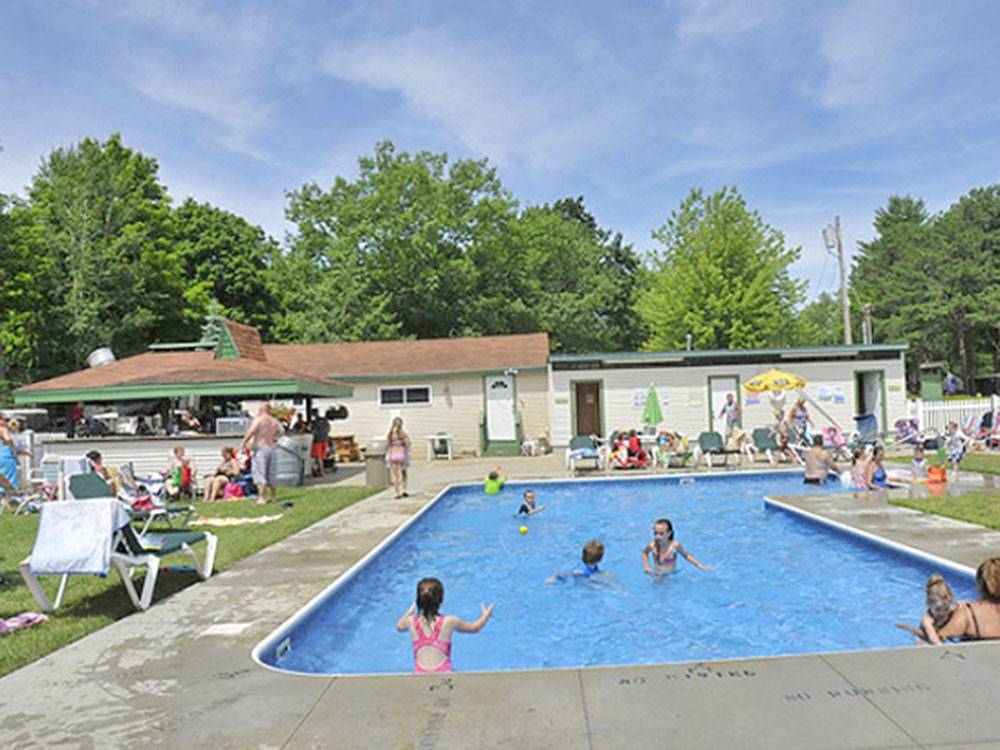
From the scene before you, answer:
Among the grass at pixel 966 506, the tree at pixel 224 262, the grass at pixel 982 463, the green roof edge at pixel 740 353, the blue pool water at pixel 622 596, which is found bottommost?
the blue pool water at pixel 622 596

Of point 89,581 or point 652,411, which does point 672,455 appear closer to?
point 652,411

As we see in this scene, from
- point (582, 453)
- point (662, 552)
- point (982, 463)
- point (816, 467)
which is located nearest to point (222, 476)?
point (582, 453)

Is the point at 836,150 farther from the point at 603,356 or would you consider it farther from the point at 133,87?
the point at 133,87

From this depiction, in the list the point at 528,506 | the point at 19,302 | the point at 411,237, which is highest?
the point at 411,237

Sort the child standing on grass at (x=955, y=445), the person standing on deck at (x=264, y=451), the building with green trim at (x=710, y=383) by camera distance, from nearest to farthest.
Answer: the person standing on deck at (x=264, y=451)
the child standing on grass at (x=955, y=445)
the building with green trim at (x=710, y=383)

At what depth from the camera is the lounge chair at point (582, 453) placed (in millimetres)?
18484

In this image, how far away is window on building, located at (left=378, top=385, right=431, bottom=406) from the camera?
2542cm

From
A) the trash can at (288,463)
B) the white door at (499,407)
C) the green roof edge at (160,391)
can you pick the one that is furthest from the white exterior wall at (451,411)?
the green roof edge at (160,391)

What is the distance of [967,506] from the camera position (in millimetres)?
10664

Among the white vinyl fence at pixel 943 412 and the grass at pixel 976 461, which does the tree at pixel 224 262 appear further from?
the grass at pixel 976 461

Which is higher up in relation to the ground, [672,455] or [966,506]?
[672,455]

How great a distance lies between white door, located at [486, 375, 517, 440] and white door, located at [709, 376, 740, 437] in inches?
248

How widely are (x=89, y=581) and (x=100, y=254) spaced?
31.3 metres

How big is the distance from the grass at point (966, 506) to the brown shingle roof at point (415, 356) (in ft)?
46.9
